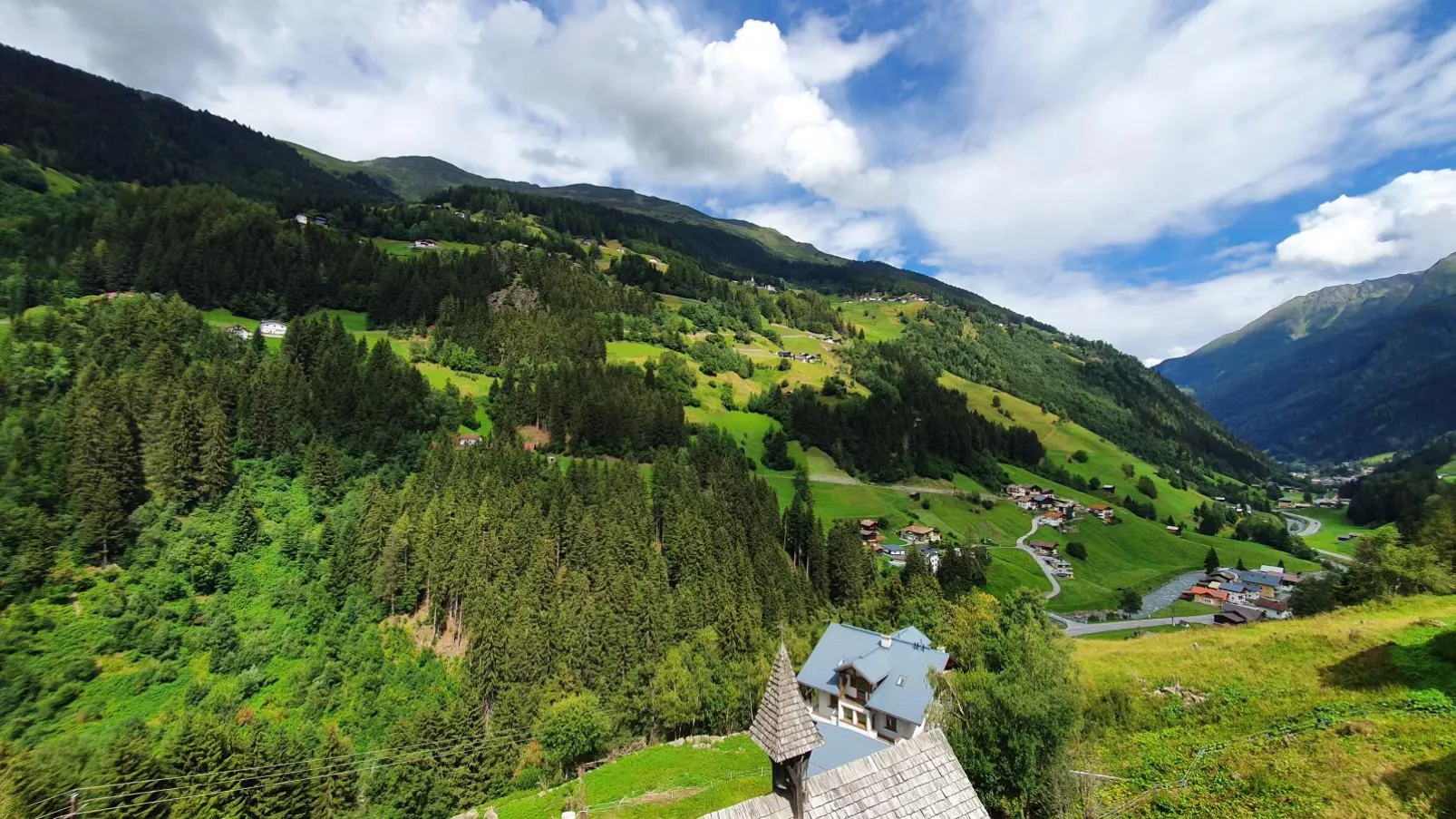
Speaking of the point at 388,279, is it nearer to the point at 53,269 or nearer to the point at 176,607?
the point at 53,269

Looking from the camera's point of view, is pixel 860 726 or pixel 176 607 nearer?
pixel 860 726

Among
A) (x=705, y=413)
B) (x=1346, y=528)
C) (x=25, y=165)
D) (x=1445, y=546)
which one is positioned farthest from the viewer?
(x=1346, y=528)

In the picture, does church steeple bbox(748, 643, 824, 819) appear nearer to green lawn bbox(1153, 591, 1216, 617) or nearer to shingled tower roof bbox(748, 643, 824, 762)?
shingled tower roof bbox(748, 643, 824, 762)

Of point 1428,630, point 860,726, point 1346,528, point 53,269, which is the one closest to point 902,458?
point 860,726

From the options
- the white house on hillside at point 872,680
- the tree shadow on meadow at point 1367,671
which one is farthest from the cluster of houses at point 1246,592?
the tree shadow on meadow at point 1367,671

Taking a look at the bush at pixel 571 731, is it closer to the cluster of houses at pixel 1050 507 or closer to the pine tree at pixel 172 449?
the pine tree at pixel 172 449

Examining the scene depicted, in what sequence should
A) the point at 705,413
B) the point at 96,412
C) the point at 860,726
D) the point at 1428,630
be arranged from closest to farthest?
the point at 1428,630
the point at 860,726
the point at 96,412
the point at 705,413

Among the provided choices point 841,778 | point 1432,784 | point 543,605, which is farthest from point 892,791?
point 543,605
